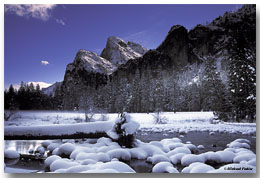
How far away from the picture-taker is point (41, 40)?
15.4 feet

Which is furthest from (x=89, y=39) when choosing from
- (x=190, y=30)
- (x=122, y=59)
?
(x=190, y=30)

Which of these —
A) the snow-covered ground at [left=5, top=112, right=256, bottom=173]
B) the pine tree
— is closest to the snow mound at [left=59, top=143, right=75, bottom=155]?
the snow-covered ground at [left=5, top=112, right=256, bottom=173]

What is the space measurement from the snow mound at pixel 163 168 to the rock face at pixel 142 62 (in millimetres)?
1514

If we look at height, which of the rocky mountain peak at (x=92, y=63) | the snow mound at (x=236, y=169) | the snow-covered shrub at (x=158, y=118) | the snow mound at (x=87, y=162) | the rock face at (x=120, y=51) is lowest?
the snow mound at (x=236, y=169)

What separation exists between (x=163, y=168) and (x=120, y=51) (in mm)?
2698

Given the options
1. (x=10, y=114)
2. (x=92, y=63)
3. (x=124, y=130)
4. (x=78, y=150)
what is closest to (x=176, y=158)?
(x=124, y=130)

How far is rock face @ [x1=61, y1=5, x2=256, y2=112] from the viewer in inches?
187

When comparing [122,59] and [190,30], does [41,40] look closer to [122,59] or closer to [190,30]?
[122,59]

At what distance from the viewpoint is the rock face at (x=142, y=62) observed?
15.6ft

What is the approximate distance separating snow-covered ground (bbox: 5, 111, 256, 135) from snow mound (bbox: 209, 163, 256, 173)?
85 cm

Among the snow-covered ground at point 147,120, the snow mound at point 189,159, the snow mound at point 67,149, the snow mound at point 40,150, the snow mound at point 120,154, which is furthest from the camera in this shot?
the snow mound at point 40,150

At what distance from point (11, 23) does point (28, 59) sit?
873 mm

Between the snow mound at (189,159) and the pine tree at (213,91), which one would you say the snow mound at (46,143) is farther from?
the pine tree at (213,91)

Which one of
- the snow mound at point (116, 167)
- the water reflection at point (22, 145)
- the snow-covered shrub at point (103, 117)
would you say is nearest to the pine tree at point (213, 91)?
the snow-covered shrub at point (103, 117)
